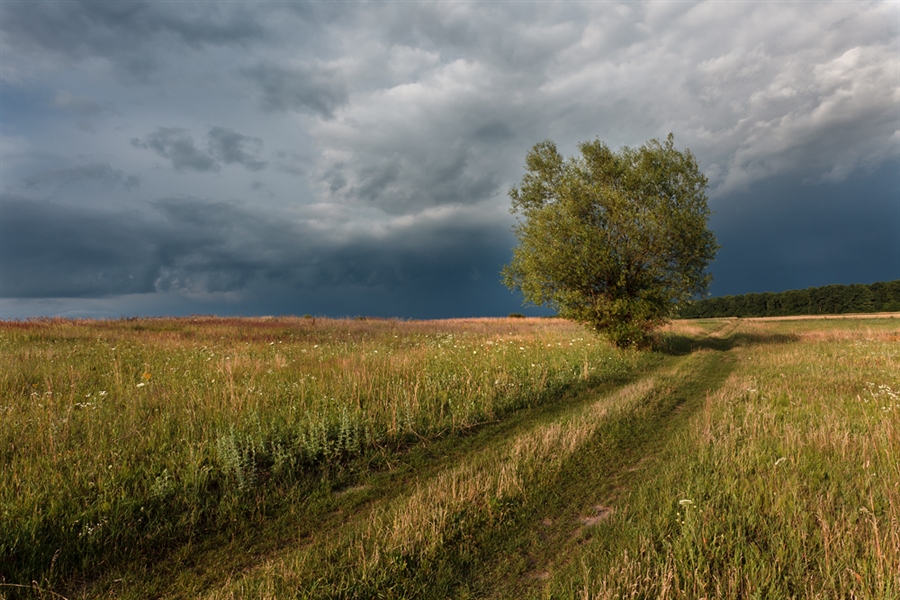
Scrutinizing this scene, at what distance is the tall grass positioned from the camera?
4.96 m

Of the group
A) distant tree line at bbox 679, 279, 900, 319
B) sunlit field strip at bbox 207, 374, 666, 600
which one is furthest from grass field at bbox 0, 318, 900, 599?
distant tree line at bbox 679, 279, 900, 319

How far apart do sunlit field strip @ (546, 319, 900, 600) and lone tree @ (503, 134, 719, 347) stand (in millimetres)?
15231

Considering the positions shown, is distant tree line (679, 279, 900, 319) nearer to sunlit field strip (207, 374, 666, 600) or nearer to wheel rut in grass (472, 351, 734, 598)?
wheel rut in grass (472, 351, 734, 598)

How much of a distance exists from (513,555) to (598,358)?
46.1 ft

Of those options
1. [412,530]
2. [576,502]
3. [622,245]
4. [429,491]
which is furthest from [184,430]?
[622,245]

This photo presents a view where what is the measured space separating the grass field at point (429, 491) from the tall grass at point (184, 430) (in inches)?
1.6

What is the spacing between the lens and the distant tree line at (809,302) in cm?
8906

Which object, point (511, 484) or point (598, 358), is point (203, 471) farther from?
point (598, 358)

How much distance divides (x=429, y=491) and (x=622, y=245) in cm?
2285

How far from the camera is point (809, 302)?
9862cm

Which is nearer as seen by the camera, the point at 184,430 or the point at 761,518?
the point at 761,518

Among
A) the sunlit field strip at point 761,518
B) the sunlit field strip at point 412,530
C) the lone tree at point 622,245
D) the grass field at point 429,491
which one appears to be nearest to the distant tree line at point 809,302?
the lone tree at point 622,245

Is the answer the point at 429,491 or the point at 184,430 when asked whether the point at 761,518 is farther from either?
the point at 184,430

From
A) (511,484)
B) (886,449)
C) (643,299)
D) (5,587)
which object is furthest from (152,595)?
(643,299)
